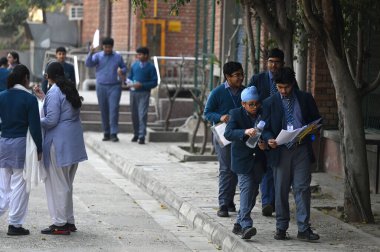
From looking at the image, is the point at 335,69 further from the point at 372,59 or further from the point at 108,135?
the point at 108,135

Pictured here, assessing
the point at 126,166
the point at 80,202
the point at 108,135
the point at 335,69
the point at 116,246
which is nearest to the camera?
the point at 116,246

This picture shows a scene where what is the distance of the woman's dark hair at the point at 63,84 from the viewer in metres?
11.5

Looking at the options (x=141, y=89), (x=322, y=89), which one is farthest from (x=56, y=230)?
(x=141, y=89)

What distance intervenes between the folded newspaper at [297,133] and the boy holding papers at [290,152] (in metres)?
0.08

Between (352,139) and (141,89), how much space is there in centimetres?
989

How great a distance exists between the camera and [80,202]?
14.2 meters

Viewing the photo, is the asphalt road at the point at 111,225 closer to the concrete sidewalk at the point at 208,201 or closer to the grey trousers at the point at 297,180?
the concrete sidewalk at the point at 208,201

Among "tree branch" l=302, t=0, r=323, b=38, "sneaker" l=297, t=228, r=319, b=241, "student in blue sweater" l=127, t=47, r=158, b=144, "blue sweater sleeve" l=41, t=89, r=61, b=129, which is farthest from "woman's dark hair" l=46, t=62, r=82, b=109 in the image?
"student in blue sweater" l=127, t=47, r=158, b=144

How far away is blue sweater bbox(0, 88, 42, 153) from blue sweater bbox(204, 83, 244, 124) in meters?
2.07

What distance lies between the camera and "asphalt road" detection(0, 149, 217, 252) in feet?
36.3

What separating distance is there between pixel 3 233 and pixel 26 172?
0.78 m

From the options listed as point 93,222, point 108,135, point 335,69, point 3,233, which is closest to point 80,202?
point 93,222

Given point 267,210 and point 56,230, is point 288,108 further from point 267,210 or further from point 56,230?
point 56,230

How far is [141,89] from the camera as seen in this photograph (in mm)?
21312
